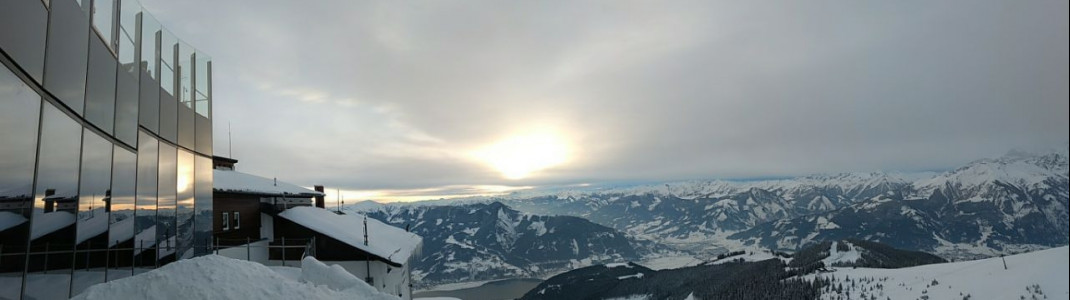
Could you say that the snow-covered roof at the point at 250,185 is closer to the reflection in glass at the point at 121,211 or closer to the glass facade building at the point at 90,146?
the glass facade building at the point at 90,146

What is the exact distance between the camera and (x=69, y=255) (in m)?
8.92

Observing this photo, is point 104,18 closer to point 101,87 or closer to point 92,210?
point 101,87

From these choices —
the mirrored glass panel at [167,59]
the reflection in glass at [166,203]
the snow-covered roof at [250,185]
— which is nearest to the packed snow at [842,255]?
the snow-covered roof at [250,185]

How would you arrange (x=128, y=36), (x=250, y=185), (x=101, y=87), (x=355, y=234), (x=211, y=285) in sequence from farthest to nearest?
(x=355, y=234) < (x=250, y=185) < (x=128, y=36) < (x=101, y=87) < (x=211, y=285)

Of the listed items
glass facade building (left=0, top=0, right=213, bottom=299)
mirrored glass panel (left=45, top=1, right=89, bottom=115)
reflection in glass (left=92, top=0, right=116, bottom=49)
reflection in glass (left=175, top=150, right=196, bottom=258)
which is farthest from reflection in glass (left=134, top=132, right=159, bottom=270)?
mirrored glass panel (left=45, top=1, right=89, bottom=115)

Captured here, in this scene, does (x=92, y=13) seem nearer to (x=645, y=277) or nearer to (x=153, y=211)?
(x=153, y=211)

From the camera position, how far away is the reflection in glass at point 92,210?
9.22m

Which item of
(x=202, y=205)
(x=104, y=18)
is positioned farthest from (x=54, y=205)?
(x=202, y=205)

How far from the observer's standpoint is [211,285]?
8.80 metres

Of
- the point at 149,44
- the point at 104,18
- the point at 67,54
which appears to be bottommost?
the point at 67,54

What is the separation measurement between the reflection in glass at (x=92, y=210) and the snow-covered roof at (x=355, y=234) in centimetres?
1817

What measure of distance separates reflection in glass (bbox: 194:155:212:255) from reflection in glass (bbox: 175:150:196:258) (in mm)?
422

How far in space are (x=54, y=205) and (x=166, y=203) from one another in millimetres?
6003

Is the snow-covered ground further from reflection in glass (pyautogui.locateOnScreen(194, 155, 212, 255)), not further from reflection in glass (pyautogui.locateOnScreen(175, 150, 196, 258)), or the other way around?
reflection in glass (pyautogui.locateOnScreen(194, 155, 212, 255))
